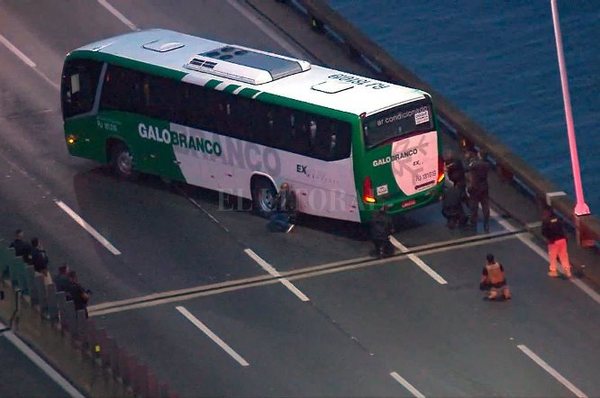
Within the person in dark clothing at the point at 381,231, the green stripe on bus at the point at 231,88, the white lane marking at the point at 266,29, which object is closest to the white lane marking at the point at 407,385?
the person in dark clothing at the point at 381,231

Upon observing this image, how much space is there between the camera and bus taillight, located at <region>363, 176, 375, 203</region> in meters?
31.5

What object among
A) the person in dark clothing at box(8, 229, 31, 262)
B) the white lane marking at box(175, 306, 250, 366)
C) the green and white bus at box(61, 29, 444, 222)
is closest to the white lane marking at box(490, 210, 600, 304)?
the green and white bus at box(61, 29, 444, 222)

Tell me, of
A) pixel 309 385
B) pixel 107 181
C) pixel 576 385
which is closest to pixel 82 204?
pixel 107 181

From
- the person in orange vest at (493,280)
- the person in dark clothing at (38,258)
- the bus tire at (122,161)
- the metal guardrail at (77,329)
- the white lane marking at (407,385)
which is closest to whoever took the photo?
the metal guardrail at (77,329)

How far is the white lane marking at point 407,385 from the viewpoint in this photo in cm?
2656

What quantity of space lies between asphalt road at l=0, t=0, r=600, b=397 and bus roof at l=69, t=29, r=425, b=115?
284cm

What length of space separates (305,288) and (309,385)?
12.9 feet

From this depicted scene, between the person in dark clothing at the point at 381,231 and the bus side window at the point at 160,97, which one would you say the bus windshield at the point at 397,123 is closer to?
the person in dark clothing at the point at 381,231

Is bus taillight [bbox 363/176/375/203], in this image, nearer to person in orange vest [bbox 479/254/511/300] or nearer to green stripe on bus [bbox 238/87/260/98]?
person in orange vest [bbox 479/254/511/300]

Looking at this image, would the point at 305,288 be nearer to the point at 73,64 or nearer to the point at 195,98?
the point at 195,98

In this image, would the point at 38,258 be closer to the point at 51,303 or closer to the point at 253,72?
the point at 51,303

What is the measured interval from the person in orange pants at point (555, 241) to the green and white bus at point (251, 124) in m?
2.95

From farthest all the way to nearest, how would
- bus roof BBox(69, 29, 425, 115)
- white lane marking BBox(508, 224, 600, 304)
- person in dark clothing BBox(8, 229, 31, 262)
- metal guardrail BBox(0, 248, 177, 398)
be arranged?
bus roof BBox(69, 29, 425, 115)
white lane marking BBox(508, 224, 600, 304)
person in dark clothing BBox(8, 229, 31, 262)
metal guardrail BBox(0, 248, 177, 398)

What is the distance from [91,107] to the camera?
118ft
